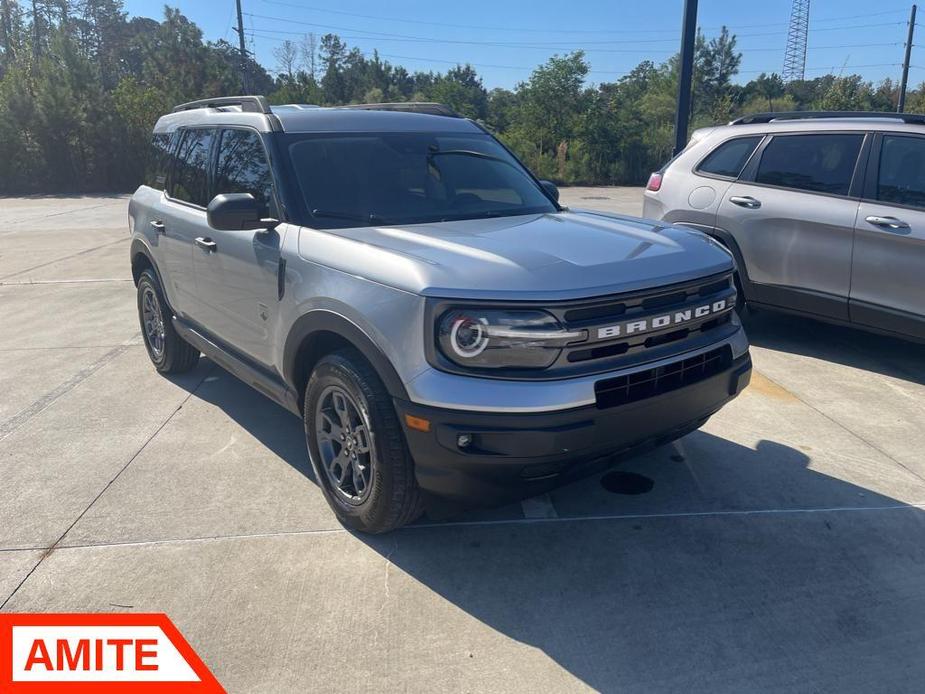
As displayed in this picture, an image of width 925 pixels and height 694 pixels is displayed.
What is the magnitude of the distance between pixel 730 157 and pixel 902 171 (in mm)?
1446

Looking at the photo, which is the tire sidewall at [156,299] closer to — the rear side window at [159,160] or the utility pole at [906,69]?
the rear side window at [159,160]

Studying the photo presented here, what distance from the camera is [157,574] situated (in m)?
3.19

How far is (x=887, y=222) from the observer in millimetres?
5355

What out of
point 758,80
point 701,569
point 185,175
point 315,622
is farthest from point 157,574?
point 758,80

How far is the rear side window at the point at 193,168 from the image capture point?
15.2 ft

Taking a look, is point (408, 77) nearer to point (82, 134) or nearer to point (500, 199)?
point (82, 134)

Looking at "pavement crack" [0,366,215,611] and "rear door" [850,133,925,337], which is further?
"rear door" [850,133,925,337]

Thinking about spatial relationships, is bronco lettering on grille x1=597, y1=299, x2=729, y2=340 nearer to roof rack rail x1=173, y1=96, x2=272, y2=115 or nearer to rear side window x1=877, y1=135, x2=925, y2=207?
roof rack rail x1=173, y1=96, x2=272, y2=115

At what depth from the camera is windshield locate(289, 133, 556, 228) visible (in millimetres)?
3705

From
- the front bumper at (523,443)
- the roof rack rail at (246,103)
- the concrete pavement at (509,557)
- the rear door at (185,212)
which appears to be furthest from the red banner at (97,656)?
the roof rack rail at (246,103)

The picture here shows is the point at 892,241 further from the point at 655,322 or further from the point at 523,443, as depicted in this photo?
the point at 523,443

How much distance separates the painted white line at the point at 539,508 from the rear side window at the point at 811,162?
3.76 metres

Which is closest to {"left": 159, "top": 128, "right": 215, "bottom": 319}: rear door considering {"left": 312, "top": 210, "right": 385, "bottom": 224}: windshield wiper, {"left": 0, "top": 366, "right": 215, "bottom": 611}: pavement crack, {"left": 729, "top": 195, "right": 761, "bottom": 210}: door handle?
{"left": 0, "top": 366, "right": 215, "bottom": 611}: pavement crack

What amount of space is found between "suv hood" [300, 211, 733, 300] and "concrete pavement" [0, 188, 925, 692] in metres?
1.23
